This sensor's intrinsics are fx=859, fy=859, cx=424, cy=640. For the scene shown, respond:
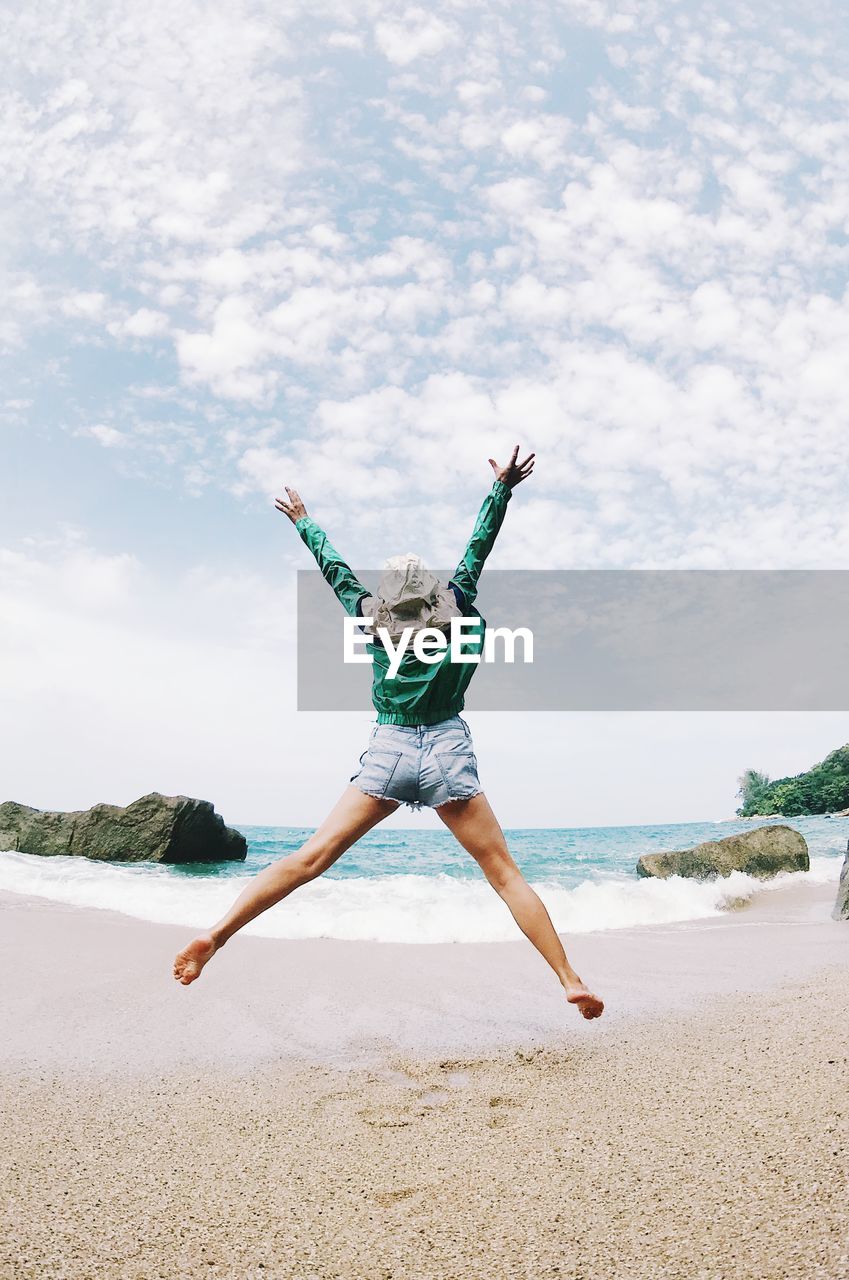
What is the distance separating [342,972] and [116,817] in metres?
16.3

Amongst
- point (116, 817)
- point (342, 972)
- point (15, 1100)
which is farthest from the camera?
point (116, 817)

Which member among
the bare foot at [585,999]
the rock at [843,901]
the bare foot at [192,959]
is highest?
the bare foot at [192,959]

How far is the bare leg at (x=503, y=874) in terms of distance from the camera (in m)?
3.84

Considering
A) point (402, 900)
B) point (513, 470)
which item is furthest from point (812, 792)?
point (513, 470)

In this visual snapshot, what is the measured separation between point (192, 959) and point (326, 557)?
1974 mm

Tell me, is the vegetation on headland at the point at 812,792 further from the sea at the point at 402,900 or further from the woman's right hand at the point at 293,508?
the woman's right hand at the point at 293,508

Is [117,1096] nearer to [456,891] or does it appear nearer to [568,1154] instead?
[568,1154]

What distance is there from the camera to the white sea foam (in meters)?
9.42

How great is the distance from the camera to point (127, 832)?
20.8m

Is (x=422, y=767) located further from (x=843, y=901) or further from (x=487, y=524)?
(x=843, y=901)

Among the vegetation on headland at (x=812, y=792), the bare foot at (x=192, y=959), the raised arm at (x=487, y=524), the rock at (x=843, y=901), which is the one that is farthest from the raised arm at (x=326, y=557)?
the vegetation on headland at (x=812, y=792)

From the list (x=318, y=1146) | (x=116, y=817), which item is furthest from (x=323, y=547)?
(x=116, y=817)

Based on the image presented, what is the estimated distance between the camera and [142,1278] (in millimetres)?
2197

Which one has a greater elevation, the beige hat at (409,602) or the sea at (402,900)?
the beige hat at (409,602)
